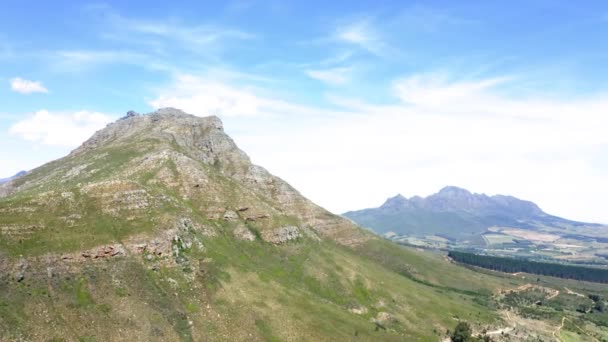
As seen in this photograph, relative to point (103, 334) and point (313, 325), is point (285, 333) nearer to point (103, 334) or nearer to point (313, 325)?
point (313, 325)

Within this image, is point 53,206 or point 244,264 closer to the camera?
point 53,206

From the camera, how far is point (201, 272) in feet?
522

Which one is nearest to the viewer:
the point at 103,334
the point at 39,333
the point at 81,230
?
the point at 39,333

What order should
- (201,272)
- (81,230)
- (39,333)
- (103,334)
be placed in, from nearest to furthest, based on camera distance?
1. (39,333)
2. (103,334)
3. (81,230)
4. (201,272)

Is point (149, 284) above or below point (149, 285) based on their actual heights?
above

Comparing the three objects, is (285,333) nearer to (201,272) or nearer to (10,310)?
(201,272)

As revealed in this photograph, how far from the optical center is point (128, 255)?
146750 millimetres

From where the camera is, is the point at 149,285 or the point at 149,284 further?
the point at 149,284

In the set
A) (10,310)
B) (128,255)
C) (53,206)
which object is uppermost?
(53,206)

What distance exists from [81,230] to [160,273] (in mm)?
29260

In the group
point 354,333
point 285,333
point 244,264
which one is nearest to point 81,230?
point 244,264

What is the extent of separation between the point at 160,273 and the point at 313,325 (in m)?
54.2

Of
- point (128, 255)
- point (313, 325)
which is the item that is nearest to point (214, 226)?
point (128, 255)

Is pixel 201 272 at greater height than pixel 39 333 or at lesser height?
greater
